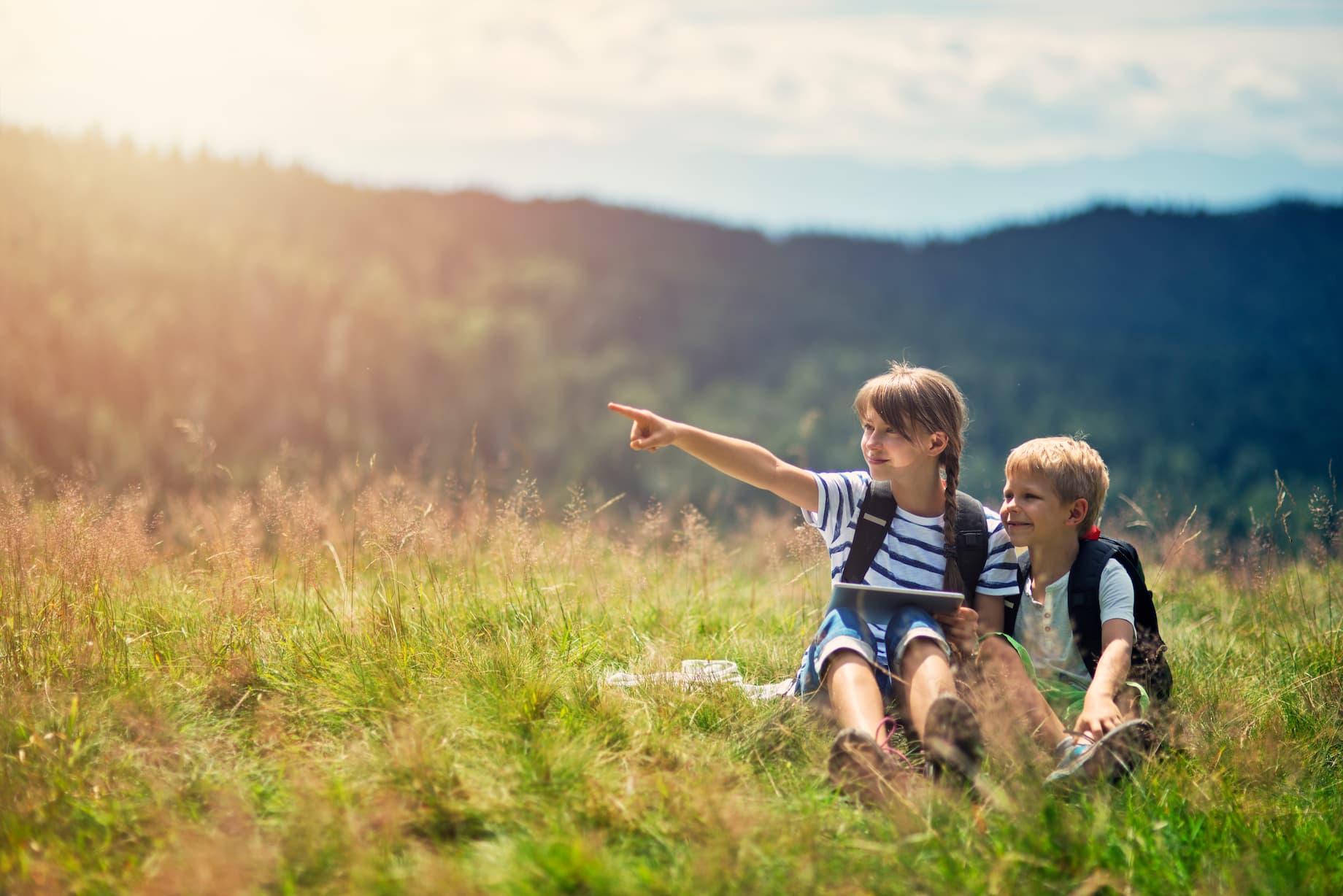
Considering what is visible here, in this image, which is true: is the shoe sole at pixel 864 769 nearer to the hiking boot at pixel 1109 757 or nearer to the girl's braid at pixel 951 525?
the hiking boot at pixel 1109 757

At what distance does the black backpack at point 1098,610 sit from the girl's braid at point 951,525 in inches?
14.5

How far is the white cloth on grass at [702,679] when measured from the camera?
3027 millimetres

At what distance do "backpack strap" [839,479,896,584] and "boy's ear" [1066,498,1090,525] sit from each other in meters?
0.59

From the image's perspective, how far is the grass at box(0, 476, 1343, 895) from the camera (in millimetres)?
2115

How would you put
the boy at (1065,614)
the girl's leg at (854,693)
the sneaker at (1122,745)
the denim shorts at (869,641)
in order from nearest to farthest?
the sneaker at (1122,745) → the girl's leg at (854,693) → the boy at (1065,614) → the denim shorts at (869,641)

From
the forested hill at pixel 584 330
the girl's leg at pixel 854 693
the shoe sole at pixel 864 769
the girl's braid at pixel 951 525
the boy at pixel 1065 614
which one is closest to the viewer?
the shoe sole at pixel 864 769

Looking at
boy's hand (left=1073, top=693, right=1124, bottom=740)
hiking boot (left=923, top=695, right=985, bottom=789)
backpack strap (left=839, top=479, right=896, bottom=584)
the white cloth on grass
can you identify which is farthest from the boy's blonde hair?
the white cloth on grass

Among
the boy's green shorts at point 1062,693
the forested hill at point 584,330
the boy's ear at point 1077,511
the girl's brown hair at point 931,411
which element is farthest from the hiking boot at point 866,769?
the forested hill at point 584,330

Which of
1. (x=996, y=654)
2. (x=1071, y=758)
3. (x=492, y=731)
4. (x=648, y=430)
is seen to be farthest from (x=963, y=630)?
(x=492, y=731)

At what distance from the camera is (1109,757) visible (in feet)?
8.22

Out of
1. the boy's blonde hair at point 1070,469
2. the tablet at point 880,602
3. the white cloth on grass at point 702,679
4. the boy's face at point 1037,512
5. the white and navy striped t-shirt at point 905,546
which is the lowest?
the white cloth on grass at point 702,679

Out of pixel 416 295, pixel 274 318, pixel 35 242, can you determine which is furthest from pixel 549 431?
pixel 35 242

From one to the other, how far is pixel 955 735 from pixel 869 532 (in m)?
0.89

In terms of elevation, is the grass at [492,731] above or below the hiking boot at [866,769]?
below
